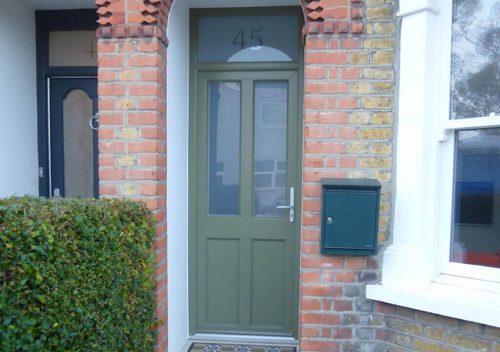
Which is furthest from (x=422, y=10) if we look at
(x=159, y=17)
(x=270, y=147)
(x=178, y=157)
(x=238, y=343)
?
(x=238, y=343)

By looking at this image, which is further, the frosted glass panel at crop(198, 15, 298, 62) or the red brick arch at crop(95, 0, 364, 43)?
the frosted glass panel at crop(198, 15, 298, 62)

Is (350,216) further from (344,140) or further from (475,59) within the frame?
(475,59)

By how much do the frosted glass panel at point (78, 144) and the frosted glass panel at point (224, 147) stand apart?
4.08 feet

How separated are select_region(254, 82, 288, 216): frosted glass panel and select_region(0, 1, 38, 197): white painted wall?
221 cm

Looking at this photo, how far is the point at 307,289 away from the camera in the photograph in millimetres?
2471

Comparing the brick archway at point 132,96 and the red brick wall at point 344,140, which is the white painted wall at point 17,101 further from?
the red brick wall at point 344,140

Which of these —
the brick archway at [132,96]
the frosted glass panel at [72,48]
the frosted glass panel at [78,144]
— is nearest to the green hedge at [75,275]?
the brick archway at [132,96]

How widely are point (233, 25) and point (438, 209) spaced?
2.23 metres

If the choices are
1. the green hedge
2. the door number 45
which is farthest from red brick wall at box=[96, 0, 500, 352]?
the door number 45

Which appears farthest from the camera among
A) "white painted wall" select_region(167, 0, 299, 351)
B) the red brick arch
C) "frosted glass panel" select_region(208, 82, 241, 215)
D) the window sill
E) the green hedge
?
"frosted glass panel" select_region(208, 82, 241, 215)

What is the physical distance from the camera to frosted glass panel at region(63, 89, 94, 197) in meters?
3.52

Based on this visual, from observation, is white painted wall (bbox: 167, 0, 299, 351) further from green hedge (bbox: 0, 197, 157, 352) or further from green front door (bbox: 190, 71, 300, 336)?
green hedge (bbox: 0, 197, 157, 352)

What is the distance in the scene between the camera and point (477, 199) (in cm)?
224

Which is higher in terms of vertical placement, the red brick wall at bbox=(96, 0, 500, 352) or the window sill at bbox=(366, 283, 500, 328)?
the red brick wall at bbox=(96, 0, 500, 352)
